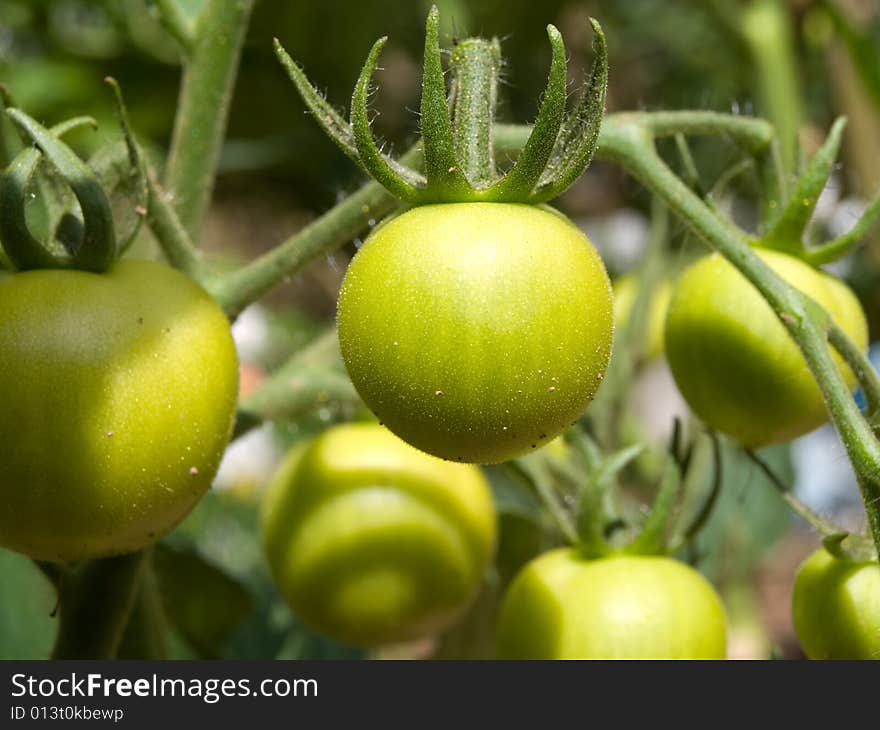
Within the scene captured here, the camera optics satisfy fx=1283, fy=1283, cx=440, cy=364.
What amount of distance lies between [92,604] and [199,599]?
0.31m

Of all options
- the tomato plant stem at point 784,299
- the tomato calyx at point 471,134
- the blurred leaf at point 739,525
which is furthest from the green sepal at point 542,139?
the blurred leaf at point 739,525

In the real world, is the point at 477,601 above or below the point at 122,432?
below

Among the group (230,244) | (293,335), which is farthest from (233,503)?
(230,244)

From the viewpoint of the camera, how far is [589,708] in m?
0.67

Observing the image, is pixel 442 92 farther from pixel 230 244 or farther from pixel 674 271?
pixel 230 244

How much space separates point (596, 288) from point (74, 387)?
23 centimetres

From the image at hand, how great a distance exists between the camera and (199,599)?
1.00m

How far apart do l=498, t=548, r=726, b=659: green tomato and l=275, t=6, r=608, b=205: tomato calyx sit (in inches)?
10.7

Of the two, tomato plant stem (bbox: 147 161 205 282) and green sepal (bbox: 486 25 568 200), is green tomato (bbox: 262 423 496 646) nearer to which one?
tomato plant stem (bbox: 147 161 205 282)

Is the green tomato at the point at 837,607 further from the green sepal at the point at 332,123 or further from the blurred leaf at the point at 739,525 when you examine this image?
the blurred leaf at the point at 739,525

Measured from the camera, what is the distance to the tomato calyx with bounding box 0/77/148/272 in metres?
0.57

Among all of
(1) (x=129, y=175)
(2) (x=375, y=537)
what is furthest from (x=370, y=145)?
(2) (x=375, y=537)

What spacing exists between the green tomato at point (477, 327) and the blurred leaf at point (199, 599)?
479 millimetres

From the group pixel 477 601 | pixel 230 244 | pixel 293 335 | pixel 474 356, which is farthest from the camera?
pixel 230 244
